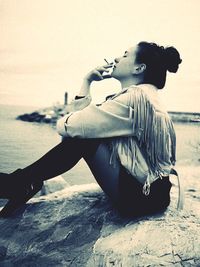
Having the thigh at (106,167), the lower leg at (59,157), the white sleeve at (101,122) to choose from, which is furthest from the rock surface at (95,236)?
the white sleeve at (101,122)

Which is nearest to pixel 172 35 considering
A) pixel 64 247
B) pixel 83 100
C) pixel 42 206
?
pixel 83 100

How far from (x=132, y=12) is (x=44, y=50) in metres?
Answer: 1.00

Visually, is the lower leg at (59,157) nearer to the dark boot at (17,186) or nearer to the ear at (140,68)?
the dark boot at (17,186)

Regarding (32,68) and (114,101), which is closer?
(114,101)

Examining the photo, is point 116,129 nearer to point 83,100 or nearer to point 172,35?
point 83,100

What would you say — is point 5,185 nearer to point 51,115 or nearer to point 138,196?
point 138,196

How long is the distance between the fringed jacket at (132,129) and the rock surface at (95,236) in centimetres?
17

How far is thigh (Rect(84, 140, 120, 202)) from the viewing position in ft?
4.07

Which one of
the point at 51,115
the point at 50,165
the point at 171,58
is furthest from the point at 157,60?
the point at 51,115

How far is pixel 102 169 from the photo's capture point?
4.16 ft

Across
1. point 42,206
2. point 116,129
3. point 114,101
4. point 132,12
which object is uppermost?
point 132,12

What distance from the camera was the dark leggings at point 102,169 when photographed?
48.2 inches

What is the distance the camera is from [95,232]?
1.27 m

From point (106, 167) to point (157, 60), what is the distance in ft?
1.64
